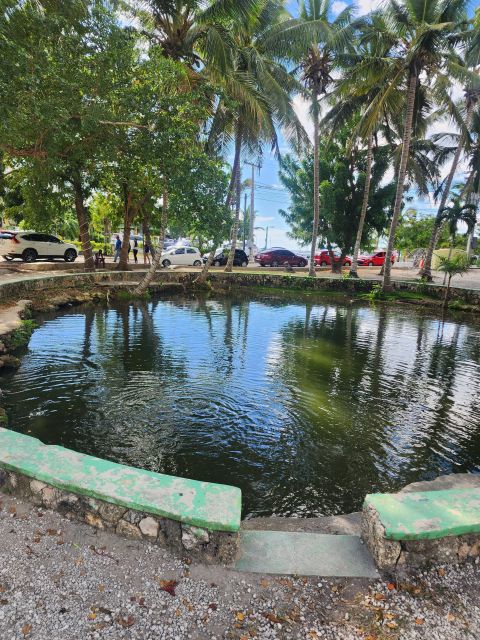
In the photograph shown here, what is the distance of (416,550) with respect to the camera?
244 centimetres

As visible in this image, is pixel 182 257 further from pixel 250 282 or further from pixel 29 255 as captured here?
pixel 29 255

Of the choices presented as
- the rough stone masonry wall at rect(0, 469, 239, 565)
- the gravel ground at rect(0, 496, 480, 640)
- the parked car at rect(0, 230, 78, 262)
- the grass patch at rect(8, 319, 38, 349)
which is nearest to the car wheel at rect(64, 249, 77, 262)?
the parked car at rect(0, 230, 78, 262)

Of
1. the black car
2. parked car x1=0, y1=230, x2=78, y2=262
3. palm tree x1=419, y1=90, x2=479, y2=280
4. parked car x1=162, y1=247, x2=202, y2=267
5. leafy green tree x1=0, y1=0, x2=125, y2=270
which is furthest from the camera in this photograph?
the black car

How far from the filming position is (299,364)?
8828 mm

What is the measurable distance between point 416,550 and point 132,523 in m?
1.74

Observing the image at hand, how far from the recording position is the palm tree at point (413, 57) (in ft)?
50.8

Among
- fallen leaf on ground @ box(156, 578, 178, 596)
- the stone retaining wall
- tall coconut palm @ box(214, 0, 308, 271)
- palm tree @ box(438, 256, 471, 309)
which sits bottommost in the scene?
fallen leaf on ground @ box(156, 578, 178, 596)

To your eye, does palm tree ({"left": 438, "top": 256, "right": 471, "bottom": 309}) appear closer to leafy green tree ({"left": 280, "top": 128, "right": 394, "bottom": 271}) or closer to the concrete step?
leafy green tree ({"left": 280, "top": 128, "right": 394, "bottom": 271})

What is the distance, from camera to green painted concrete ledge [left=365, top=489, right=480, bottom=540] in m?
2.41

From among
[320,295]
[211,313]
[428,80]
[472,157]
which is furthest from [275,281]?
[472,157]

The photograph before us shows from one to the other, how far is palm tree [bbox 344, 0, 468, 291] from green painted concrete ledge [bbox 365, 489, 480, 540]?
56.1 feet

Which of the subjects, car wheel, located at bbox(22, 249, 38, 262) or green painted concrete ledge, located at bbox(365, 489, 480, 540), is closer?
green painted concrete ledge, located at bbox(365, 489, 480, 540)

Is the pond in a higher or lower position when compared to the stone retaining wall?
lower

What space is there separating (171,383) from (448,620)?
567 centimetres
